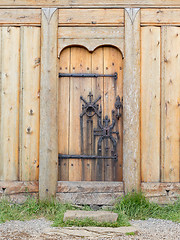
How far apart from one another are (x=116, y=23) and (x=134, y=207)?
255 centimetres

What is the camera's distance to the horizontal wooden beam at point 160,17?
4.38 m

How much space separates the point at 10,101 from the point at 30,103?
0.29 meters

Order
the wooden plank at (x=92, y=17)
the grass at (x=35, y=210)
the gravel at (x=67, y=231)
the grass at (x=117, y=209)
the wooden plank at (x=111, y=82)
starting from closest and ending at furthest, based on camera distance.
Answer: the gravel at (x=67, y=231) → the grass at (x=35, y=210) → the grass at (x=117, y=209) → the wooden plank at (x=92, y=17) → the wooden plank at (x=111, y=82)

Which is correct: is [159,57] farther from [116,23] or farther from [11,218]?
[11,218]

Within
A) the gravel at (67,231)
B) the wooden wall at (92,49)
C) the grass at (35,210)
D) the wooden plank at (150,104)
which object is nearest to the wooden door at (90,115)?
the wooden wall at (92,49)

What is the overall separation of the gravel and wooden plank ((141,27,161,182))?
81cm

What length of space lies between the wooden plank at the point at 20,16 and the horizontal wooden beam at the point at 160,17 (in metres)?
1.50

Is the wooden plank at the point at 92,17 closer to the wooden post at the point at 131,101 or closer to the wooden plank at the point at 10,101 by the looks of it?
the wooden post at the point at 131,101

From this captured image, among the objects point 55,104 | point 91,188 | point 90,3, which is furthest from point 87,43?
point 91,188

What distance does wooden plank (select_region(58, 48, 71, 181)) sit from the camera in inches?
177

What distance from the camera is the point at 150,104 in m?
4.39

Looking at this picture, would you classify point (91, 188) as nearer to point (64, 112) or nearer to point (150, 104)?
point (64, 112)

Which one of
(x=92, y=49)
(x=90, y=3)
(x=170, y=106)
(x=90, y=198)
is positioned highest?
(x=90, y=3)

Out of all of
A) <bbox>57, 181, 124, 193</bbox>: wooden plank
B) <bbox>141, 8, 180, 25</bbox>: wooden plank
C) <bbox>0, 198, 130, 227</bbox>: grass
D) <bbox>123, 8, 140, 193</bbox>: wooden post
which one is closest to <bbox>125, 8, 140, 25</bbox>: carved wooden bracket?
<bbox>123, 8, 140, 193</bbox>: wooden post
